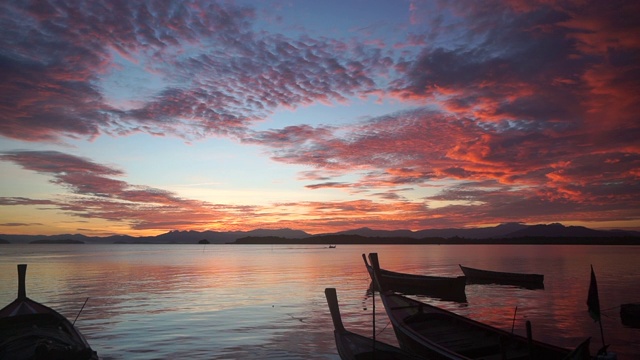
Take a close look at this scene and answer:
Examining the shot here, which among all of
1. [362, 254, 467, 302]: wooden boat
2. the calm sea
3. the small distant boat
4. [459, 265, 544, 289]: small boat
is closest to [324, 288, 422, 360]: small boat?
the calm sea

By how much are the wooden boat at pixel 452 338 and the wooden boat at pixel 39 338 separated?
1133 cm

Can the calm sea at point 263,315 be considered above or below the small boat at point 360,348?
below

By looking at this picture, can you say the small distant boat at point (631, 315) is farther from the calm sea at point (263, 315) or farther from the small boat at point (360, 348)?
the small boat at point (360, 348)

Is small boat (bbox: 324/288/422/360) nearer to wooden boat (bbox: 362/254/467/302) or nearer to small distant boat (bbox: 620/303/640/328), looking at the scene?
wooden boat (bbox: 362/254/467/302)

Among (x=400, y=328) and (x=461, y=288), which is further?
(x=461, y=288)

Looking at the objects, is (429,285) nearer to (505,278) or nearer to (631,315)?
(505,278)

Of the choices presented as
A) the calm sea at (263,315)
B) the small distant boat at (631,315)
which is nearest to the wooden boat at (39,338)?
the calm sea at (263,315)

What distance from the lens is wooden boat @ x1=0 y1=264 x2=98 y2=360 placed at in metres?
13.7

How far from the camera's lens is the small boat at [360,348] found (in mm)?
14508

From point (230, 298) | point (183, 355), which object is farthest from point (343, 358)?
point (230, 298)

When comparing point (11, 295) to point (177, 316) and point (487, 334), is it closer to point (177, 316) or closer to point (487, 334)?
point (177, 316)

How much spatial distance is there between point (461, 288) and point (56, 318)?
110 feet

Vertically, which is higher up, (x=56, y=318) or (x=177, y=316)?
(x=56, y=318)

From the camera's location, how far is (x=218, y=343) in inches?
934
